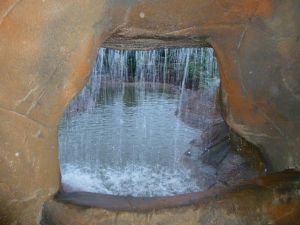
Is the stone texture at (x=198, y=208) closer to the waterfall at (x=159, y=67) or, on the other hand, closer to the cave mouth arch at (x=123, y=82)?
the cave mouth arch at (x=123, y=82)

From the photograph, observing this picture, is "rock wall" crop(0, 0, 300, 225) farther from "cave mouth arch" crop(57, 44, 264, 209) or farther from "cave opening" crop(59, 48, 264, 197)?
"cave opening" crop(59, 48, 264, 197)

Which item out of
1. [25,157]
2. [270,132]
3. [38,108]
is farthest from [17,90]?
[270,132]

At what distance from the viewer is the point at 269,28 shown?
2521mm

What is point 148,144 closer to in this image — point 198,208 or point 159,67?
point 198,208

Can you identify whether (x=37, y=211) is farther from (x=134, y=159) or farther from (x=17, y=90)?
(x=134, y=159)

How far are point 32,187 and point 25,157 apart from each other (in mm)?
164

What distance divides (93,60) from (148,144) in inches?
115

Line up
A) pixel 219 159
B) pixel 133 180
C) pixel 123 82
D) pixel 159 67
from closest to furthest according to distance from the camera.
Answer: pixel 133 180 → pixel 219 159 → pixel 123 82 → pixel 159 67

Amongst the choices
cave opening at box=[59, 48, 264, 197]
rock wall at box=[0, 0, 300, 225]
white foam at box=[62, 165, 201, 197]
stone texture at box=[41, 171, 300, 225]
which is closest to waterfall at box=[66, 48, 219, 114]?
cave opening at box=[59, 48, 264, 197]

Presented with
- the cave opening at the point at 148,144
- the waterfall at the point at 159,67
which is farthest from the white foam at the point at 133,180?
the waterfall at the point at 159,67

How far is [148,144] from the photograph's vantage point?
5152mm

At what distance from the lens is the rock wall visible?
2.15 m

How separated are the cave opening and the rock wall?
1.23 feet

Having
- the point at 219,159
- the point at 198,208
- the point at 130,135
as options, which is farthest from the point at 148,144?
the point at 198,208
